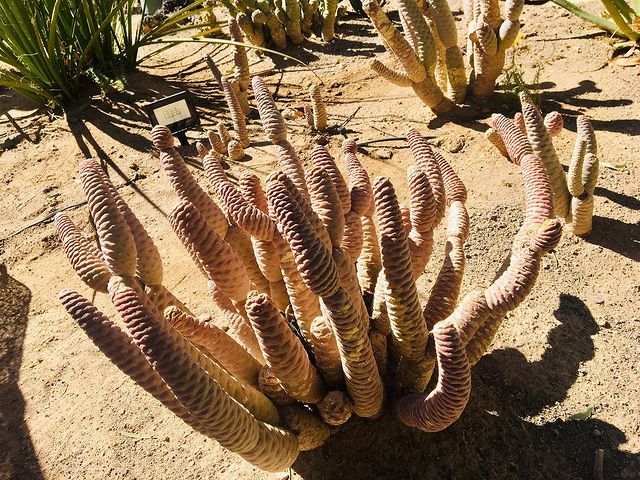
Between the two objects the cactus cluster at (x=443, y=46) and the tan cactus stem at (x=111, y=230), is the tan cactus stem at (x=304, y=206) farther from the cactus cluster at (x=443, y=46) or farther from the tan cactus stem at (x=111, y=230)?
the cactus cluster at (x=443, y=46)

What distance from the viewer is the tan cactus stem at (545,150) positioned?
1.52 metres

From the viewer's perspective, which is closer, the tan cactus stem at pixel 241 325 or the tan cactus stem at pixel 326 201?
the tan cactus stem at pixel 326 201

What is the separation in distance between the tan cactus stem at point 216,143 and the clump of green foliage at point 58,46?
1.33 m

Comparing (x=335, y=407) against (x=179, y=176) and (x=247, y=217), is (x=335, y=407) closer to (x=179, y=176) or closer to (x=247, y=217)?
(x=247, y=217)

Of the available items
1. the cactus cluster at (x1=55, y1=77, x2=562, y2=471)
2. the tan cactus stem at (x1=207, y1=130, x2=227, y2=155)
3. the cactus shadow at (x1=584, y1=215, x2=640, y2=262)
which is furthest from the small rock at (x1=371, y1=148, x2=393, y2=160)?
the cactus cluster at (x1=55, y1=77, x2=562, y2=471)

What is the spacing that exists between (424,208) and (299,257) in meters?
0.37

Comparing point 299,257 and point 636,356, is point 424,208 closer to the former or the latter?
point 299,257

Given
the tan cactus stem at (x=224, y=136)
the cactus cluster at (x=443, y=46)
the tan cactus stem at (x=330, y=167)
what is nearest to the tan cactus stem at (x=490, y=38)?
the cactus cluster at (x=443, y=46)

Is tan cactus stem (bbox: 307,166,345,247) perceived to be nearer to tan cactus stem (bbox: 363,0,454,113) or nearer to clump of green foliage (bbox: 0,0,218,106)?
tan cactus stem (bbox: 363,0,454,113)

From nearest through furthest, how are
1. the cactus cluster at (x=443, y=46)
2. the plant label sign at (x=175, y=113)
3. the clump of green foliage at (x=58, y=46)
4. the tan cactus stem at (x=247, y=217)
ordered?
1. the tan cactus stem at (x=247, y=217)
2. the cactus cluster at (x=443, y=46)
3. the plant label sign at (x=175, y=113)
4. the clump of green foliage at (x=58, y=46)

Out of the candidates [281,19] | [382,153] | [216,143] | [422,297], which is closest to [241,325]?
[422,297]

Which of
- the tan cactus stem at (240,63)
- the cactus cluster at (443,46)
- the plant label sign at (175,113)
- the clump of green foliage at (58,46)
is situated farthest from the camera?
the clump of green foliage at (58,46)

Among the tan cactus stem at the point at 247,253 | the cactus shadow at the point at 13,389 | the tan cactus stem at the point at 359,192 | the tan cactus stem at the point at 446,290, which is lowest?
the cactus shadow at the point at 13,389

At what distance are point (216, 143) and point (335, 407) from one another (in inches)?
91.3
